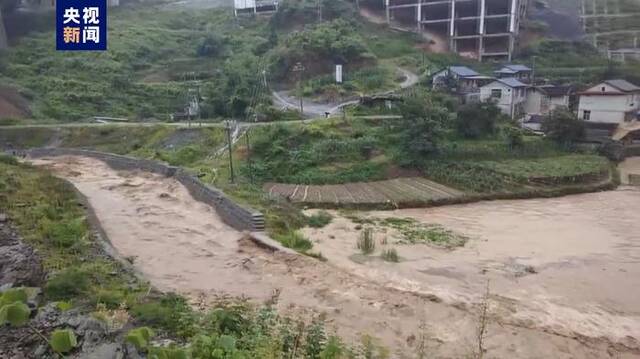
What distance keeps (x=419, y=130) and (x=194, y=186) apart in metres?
13.8

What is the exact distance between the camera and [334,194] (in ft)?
82.0

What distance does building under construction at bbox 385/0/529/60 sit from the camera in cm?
5684

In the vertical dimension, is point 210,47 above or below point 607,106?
above

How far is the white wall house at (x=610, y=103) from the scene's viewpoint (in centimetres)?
3762

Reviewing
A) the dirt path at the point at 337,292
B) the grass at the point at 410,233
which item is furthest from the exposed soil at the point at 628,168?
the dirt path at the point at 337,292

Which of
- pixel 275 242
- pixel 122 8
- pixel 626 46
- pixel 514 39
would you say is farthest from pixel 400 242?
pixel 122 8

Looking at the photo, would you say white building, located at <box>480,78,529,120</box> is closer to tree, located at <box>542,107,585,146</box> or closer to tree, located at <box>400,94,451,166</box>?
tree, located at <box>542,107,585,146</box>

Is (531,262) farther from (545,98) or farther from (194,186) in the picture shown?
(545,98)

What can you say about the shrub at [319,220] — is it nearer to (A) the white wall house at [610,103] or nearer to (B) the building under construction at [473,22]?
(A) the white wall house at [610,103]

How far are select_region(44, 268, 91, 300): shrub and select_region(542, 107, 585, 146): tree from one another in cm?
3139

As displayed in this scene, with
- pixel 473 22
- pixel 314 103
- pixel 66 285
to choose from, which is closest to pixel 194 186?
pixel 66 285

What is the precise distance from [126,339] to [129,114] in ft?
131

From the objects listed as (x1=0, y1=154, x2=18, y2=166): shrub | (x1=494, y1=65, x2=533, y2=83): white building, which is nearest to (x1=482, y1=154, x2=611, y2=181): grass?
(x1=494, y1=65, x2=533, y2=83): white building

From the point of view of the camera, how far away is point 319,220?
19.8 metres
